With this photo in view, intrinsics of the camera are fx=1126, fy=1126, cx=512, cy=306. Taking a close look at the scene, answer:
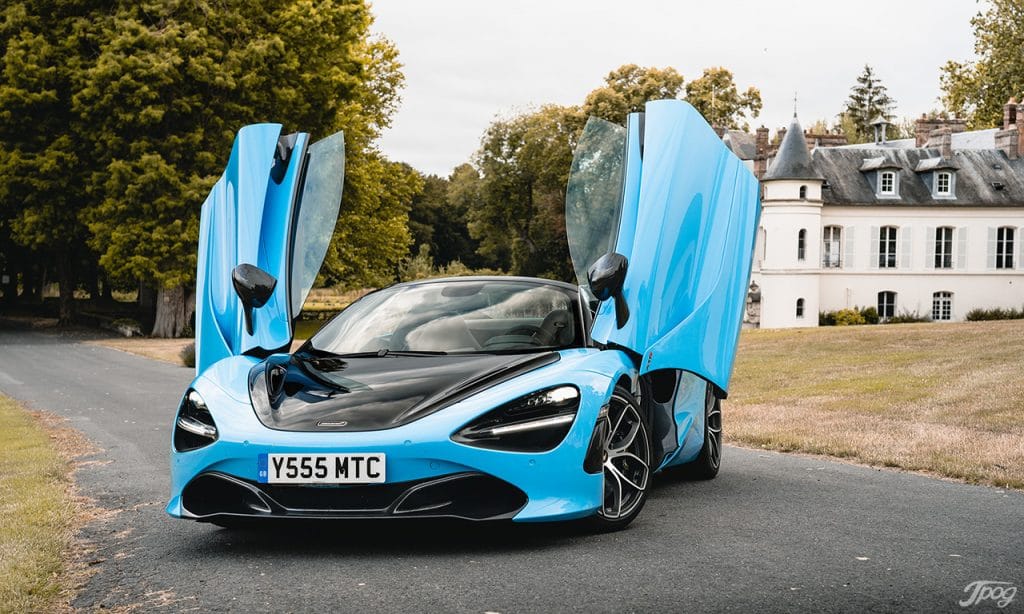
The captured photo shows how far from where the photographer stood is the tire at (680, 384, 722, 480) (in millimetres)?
7395

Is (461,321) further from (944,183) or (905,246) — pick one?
(944,183)

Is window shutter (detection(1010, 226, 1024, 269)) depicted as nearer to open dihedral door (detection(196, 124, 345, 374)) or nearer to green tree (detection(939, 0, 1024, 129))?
green tree (detection(939, 0, 1024, 129))

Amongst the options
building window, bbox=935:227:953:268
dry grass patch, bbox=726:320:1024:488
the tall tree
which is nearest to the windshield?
dry grass patch, bbox=726:320:1024:488

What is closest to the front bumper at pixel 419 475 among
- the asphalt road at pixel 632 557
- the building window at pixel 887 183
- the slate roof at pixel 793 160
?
the asphalt road at pixel 632 557

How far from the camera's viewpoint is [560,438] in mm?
5012

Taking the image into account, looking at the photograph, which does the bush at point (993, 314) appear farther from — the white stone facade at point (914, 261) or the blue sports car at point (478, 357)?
the blue sports car at point (478, 357)

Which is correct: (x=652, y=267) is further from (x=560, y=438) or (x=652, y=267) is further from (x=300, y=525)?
(x=300, y=525)

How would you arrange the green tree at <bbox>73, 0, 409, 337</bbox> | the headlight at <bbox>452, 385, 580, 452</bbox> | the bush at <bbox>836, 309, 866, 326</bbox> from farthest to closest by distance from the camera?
the bush at <bbox>836, 309, 866, 326</bbox>, the green tree at <bbox>73, 0, 409, 337</bbox>, the headlight at <bbox>452, 385, 580, 452</bbox>

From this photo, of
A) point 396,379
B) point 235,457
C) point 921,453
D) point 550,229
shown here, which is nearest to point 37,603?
point 235,457

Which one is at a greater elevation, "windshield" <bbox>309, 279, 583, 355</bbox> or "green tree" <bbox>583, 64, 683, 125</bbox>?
"green tree" <bbox>583, 64, 683, 125</bbox>

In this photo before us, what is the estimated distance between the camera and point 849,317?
55.8 m

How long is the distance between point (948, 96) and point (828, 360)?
48.6m

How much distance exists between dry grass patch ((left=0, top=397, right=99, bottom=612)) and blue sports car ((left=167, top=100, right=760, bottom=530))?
2.10ft

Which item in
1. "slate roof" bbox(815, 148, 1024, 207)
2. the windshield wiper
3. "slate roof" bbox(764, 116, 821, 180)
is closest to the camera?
the windshield wiper
